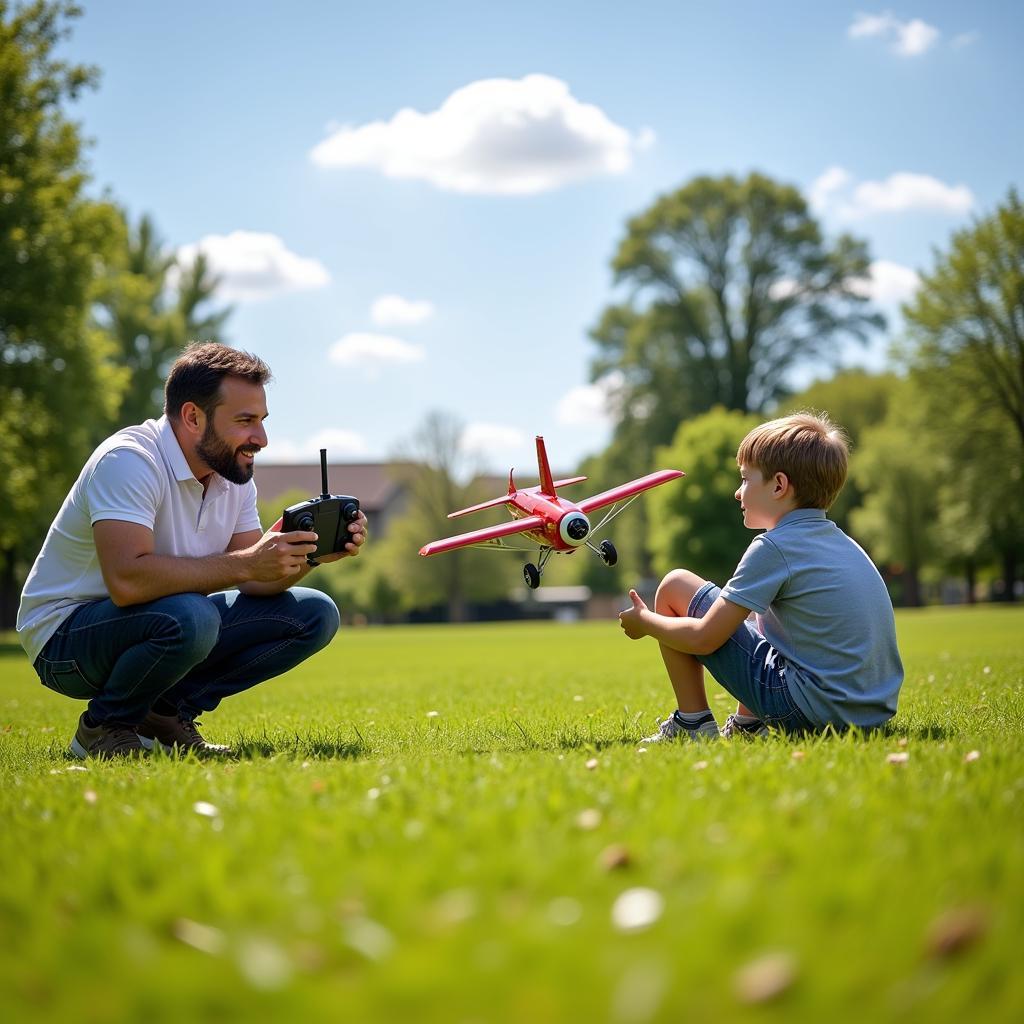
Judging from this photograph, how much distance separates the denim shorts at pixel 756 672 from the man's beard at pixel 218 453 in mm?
2469

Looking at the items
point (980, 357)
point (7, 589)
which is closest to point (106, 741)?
point (980, 357)

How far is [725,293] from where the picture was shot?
170 feet

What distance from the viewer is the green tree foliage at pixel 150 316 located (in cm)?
4619

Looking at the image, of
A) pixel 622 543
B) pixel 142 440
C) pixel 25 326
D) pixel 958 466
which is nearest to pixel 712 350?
pixel 958 466

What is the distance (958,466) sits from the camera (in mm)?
43969

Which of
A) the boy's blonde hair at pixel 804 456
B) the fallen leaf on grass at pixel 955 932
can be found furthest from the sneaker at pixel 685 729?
the fallen leaf on grass at pixel 955 932

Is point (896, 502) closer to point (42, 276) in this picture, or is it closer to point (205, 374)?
point (42, 276)

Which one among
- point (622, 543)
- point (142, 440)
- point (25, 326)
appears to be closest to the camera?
point (142, 440)

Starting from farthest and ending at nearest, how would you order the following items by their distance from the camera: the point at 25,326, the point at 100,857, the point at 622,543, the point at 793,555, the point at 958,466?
the point at 622,543 < the point at 958,466 < the point at 25,326 < the point at 793,555 < the point at 100,857

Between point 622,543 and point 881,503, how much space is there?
1826 cm

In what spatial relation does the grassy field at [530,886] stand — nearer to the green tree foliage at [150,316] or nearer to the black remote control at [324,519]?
the black remote control at [324,519]

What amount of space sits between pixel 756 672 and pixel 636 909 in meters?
2.75

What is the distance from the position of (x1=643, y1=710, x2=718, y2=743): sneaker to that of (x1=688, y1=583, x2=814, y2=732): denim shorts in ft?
0.76

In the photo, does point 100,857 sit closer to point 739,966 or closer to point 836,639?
point 739,966
